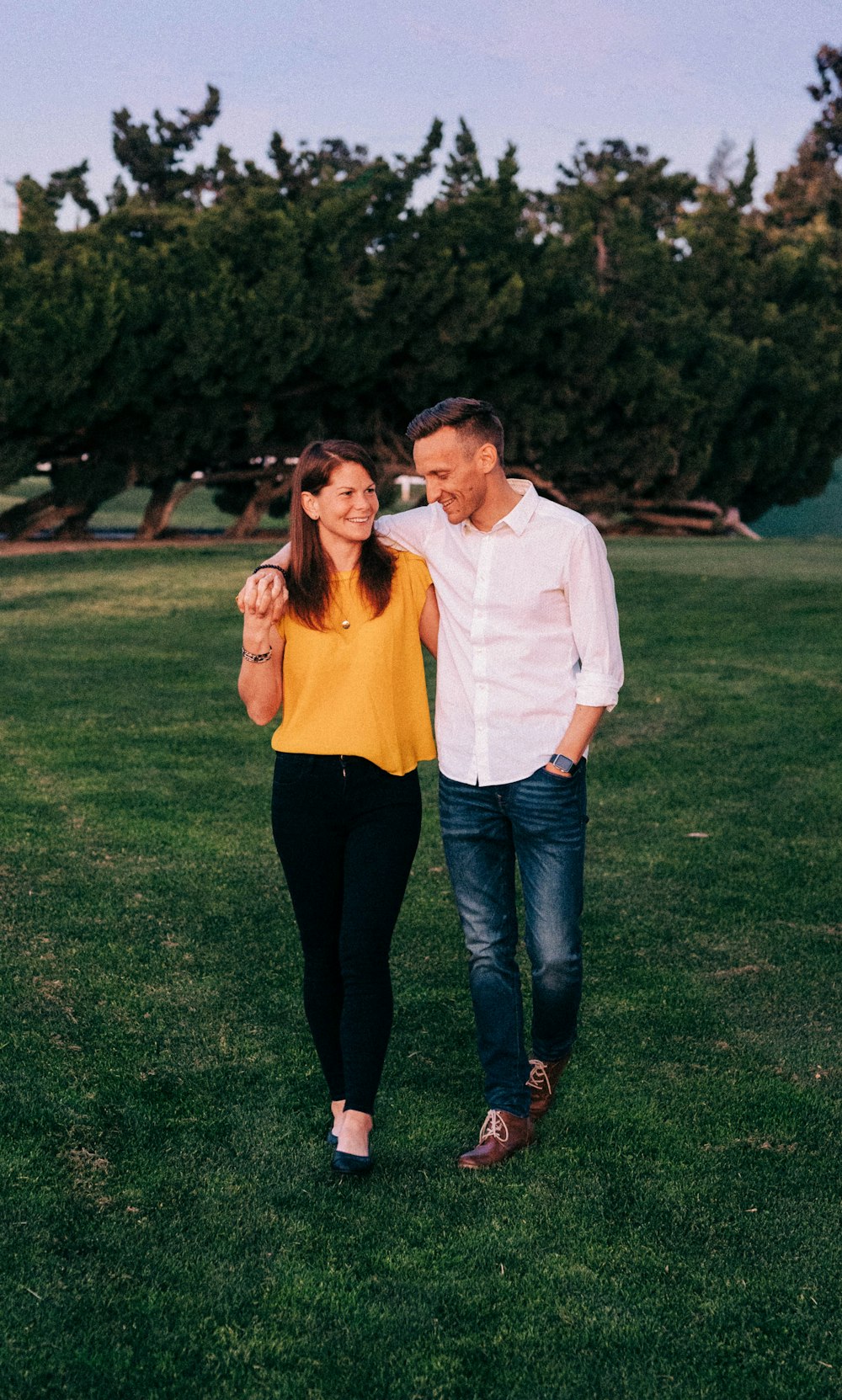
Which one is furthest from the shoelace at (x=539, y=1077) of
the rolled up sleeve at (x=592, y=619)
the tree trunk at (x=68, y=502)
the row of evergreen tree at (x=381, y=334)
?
the tree trunk at (x=68, y=502)

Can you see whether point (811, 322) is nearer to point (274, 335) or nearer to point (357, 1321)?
point (274, 335)

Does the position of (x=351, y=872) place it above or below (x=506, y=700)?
below

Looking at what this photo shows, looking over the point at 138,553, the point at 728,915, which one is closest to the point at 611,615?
the point at 728,915

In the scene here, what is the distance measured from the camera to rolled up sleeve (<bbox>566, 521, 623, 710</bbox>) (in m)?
3.63

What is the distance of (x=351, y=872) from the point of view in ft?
12.1

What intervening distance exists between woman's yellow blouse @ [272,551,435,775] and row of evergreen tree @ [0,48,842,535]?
22.0 meters

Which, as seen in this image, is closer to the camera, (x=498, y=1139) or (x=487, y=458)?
(x=487, y=458)

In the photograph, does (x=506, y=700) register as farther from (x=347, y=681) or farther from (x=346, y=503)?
(x=346, y=503)

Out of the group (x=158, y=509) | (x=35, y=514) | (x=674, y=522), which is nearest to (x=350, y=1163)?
(x=35, y=514)

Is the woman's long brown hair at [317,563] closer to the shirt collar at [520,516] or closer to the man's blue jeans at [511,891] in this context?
the shirt collar at [520,516]

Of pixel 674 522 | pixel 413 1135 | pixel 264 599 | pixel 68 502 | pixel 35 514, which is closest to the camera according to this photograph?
pixel 264 599

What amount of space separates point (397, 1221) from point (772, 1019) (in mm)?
1971

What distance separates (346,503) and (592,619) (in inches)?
27.4

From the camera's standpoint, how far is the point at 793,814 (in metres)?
8.16
